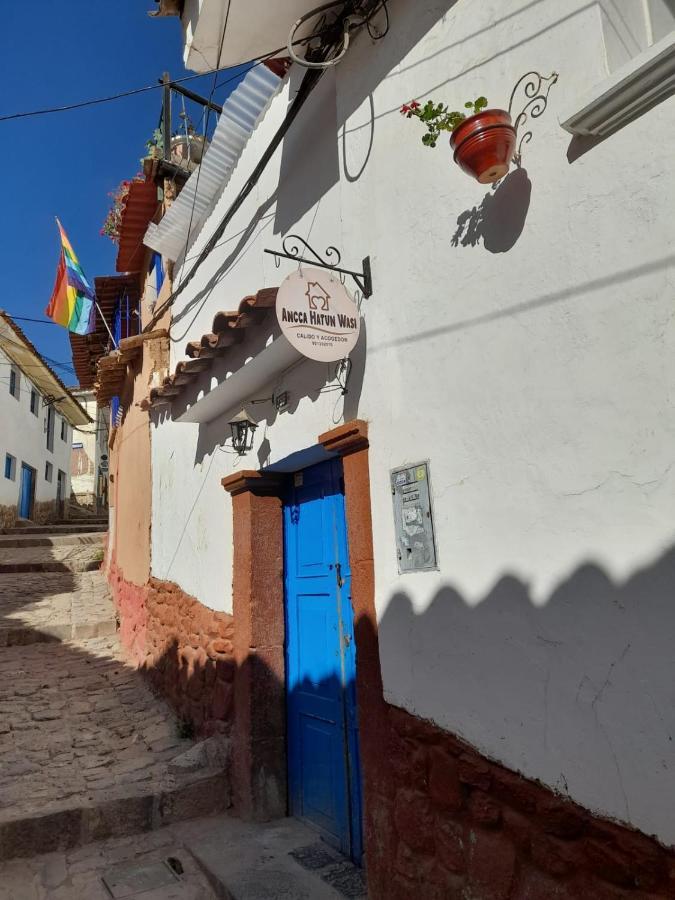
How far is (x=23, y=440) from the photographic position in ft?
66.3

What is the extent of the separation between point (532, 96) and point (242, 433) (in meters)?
3.03

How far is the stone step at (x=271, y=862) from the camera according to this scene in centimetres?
343

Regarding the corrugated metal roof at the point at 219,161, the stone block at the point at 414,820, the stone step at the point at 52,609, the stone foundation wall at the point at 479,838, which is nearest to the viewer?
the stone foundation wall at the point at 479,838

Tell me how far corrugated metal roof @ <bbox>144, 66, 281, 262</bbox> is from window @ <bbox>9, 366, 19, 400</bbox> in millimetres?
14020

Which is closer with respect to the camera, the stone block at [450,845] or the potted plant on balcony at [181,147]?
the stone block at [450,845]

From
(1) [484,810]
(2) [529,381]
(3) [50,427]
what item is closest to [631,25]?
(2) [529,381]

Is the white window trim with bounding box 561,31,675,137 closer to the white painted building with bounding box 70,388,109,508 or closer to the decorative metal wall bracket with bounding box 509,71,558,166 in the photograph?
the decorative metal wall bracket with bounding box 509,71,558,166

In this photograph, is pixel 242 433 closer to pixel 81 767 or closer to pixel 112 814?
pixel 112 814

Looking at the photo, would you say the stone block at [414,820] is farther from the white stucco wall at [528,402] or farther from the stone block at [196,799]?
the stone block at [196,799]

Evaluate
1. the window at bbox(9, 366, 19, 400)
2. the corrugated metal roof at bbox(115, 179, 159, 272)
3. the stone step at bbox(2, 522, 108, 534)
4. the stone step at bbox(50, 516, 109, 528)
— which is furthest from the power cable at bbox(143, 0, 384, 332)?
the stone step at bbox(50, 516, 109, 528)

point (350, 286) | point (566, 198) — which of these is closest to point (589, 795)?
point (566, 198)

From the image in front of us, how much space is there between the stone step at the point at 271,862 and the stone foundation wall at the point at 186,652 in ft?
2.77

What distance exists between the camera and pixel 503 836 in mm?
2270

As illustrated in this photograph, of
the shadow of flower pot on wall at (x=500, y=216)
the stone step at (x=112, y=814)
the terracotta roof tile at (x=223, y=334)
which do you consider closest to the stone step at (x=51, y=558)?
the terracotta roof tile at (x=223, y=334)
